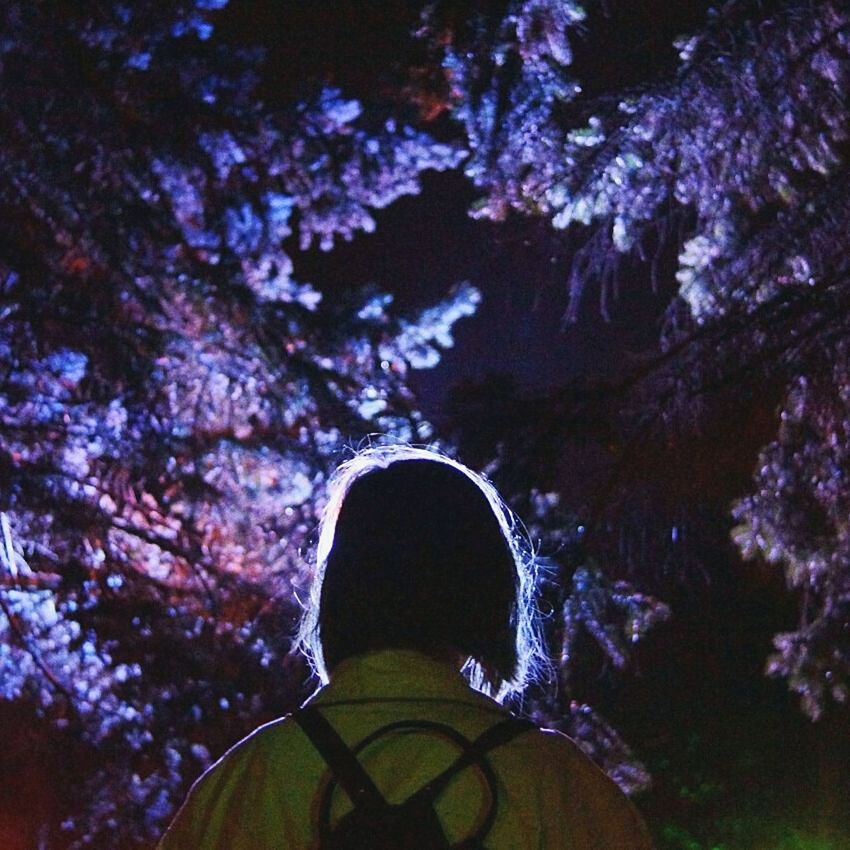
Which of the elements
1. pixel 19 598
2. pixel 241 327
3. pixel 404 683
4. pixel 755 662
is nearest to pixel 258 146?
pixel 241 327

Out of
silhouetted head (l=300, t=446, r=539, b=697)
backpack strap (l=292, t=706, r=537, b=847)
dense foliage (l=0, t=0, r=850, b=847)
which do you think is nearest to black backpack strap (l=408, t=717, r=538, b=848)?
backpack strap (l=292, t=706, r=537, b=847)

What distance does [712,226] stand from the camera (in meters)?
4.64

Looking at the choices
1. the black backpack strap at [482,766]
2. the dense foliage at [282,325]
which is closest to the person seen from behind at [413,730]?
the black backpack strap at [482,766]

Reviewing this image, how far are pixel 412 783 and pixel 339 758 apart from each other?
0.09 m

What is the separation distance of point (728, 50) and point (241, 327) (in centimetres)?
276

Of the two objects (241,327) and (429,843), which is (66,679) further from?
(429,843)

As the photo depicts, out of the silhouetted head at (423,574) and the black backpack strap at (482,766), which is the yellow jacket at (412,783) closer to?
the black backpack strap at (482,766)

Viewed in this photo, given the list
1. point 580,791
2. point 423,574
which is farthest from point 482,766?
point 423,574

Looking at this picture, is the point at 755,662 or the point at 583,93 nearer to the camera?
the point at 583,93

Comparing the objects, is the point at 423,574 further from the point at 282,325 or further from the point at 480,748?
the point at 282,325

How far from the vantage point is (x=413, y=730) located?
3.92 ft

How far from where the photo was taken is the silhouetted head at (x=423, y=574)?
53.3 inches

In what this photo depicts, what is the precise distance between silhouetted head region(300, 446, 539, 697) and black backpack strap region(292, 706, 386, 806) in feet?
0.54

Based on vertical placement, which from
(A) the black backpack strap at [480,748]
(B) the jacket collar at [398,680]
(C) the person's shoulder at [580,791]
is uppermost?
(B) the jacket collar at [398,680]
